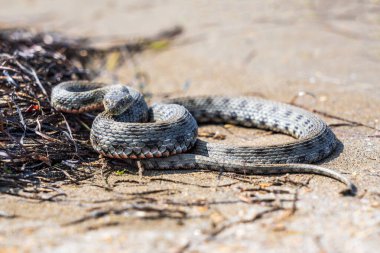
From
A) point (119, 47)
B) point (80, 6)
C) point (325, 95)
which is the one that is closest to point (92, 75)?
point (119, 47)

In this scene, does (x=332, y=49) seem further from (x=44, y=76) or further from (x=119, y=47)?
(x=44, y=76)

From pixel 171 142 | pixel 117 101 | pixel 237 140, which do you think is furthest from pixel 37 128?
pixel 237 140

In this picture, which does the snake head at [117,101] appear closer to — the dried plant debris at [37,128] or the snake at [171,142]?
the snake at [171,142]

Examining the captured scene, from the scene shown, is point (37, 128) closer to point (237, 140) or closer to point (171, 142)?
point (171, 142)

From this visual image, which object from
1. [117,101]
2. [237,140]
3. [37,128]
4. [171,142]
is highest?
[117,101]

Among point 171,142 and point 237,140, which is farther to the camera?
point 237,140

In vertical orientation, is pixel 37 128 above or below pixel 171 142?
above

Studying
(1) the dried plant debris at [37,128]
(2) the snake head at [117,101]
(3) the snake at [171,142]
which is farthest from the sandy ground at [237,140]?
(2) the snake head at [117,101]
